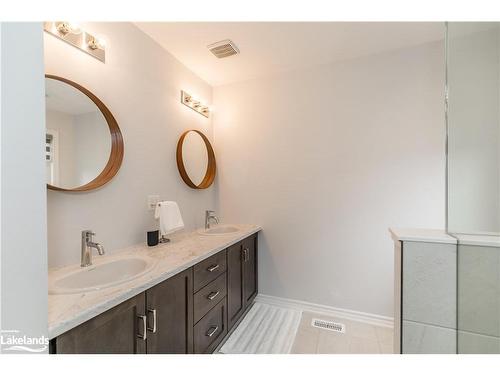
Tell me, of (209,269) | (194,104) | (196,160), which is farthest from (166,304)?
(194,104)

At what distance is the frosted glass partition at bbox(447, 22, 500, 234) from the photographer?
93 cm

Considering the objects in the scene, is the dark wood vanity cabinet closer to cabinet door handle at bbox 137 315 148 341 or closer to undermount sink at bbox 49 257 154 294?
undermount sink at bbox 49 257 154 294

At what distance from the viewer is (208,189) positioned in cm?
243

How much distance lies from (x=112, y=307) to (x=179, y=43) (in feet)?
6.38

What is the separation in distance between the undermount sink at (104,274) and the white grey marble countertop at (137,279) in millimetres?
39

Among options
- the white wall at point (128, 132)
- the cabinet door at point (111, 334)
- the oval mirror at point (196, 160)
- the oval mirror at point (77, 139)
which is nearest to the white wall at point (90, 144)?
the oval mirror at point (77, 139)

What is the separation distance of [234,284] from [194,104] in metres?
1.80

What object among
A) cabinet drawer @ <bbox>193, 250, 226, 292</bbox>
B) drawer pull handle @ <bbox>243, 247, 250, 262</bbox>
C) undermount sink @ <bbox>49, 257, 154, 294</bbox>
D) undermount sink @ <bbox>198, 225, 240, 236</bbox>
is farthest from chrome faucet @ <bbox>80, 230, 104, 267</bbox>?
drawer pull handle @ <bbox>243, 247, 250, 262</bbox>

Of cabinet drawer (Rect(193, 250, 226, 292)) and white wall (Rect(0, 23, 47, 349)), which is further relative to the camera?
cabinet drawer (Rect(193, 250, 226, 292))

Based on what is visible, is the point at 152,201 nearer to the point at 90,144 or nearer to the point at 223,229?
the point at 90,144

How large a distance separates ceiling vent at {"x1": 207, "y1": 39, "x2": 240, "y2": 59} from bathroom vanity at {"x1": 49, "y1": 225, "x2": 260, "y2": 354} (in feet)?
5.42

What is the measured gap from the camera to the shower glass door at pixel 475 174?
750mm

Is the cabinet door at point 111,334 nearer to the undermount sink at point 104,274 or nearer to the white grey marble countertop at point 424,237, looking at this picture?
the undermount sink at point 104,274
